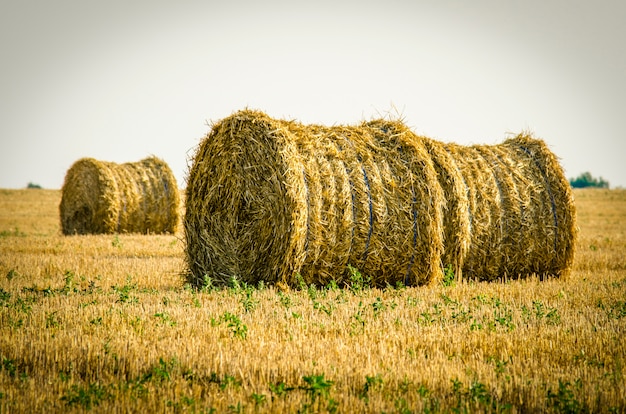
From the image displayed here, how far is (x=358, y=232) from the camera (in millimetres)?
9781

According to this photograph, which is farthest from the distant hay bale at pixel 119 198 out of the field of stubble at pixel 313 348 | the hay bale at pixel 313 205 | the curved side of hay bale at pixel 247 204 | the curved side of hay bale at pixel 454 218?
the curved side of hay bale at pixel 454 218

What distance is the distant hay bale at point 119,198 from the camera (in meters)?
20.3

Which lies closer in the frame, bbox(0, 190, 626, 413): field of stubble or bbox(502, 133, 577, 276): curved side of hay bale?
bbox(0, 190, 626, 413): field of stubble

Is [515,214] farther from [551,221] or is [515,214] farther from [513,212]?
[551,221]

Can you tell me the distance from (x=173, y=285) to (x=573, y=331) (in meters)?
6.01

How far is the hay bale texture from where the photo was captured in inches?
374

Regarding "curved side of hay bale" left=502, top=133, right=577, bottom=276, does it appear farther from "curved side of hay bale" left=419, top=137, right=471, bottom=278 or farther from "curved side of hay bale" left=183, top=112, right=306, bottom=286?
"curved side of hay bale" left=183, top=112, right=306, bottom=286

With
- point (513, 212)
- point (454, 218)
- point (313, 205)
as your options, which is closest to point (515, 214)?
point (513, 212)

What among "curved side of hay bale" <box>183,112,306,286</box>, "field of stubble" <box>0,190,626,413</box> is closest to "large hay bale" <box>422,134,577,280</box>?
"field of stubble" <box>0,190,626,413</box>

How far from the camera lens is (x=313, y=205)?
30.8ft

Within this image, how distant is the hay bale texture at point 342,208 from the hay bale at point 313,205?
2cm

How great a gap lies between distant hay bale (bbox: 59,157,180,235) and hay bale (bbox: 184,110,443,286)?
10.4m

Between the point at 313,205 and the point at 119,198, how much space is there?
12264mm

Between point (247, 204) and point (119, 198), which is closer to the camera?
point (247, 204)
